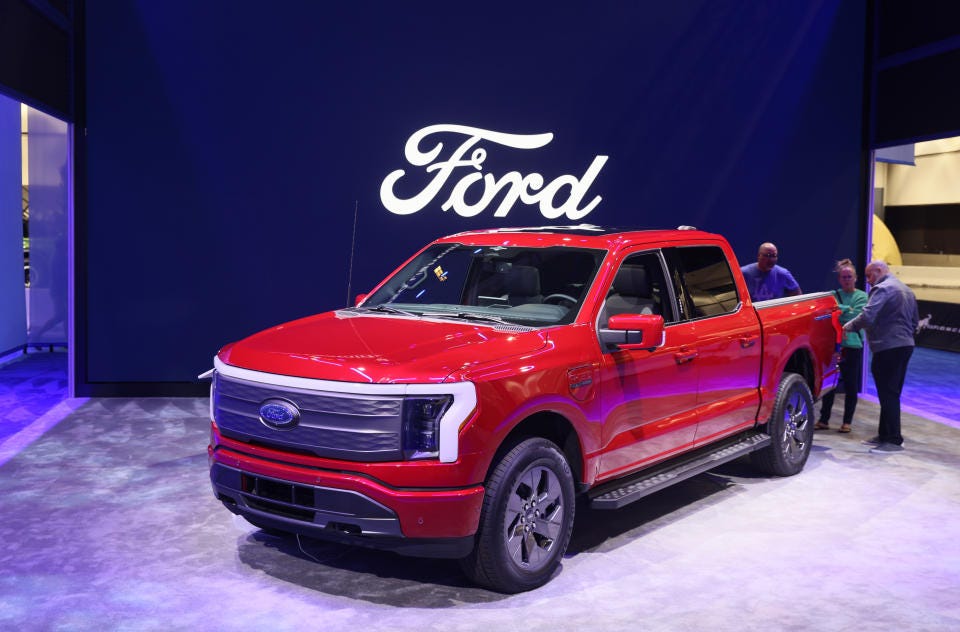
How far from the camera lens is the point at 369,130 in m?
10.7

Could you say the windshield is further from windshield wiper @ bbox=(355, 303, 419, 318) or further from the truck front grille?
the truck front grille

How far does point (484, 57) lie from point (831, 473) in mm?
5998

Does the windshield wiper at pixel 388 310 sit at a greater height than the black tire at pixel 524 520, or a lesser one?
greater

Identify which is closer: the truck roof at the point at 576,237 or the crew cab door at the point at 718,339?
the truck roof at the point at 576,237

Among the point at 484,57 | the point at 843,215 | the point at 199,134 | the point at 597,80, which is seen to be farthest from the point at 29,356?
the point at 843,215

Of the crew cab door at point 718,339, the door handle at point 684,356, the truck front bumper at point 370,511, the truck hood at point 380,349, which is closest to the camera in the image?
the truck front bumper at point 370,511

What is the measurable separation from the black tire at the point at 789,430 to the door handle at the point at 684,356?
153 cm

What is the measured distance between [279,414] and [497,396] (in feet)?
3.62

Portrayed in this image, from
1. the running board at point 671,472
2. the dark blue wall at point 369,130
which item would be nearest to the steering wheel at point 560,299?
the running board at point 671,472

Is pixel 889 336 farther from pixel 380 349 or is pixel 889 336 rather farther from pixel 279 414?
pixel 279 414

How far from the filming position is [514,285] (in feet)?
19.6

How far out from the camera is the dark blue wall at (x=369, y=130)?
1044 centimetres

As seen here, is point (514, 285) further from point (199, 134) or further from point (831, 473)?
point (199, 134)

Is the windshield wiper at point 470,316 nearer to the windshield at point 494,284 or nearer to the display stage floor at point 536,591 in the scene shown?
the windshield at point 494,284
